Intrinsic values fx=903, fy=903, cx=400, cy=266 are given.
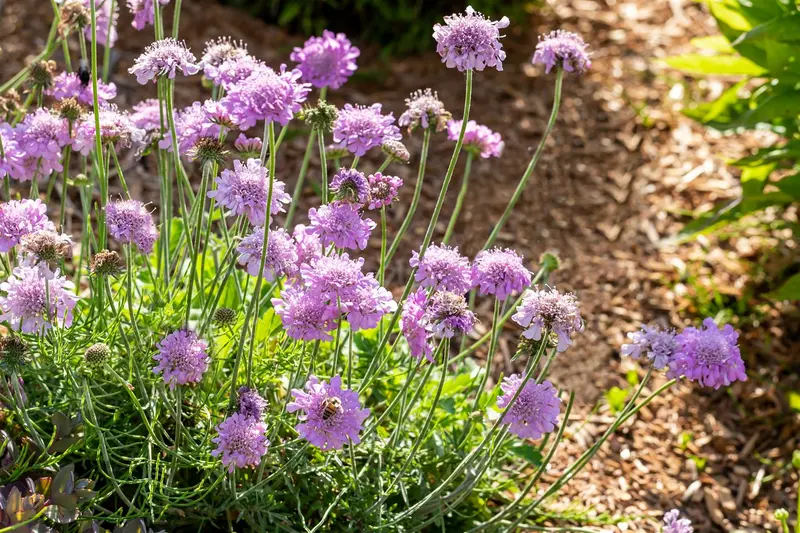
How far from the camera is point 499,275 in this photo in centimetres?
195

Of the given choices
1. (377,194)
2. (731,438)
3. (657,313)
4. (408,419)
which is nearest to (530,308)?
(377,194)

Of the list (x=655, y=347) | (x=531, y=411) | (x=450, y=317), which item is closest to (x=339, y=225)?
(x=450, y=317)

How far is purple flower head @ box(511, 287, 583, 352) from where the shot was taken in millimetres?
1788

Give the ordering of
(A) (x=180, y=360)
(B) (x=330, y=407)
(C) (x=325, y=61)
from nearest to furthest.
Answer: (B) (x=330, y=407)
(A) (x=180, y=360)
(C) (x=325, y=61)

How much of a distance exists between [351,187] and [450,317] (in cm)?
35

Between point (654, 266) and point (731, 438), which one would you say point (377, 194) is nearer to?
point (731, 438)

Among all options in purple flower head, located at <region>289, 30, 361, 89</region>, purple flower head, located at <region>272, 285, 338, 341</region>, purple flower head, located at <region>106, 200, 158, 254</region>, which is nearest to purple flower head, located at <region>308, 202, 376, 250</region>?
purple flower head, located at <region>272, 285, 338, 341</region>

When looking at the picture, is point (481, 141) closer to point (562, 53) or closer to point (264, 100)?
point (562, 53)

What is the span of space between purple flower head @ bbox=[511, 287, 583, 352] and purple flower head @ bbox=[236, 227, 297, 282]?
19.9 inches

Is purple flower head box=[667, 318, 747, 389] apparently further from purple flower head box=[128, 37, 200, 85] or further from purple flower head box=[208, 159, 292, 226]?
purple flower head box=[128, 37, 200, 85]

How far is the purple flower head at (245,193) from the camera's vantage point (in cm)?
184

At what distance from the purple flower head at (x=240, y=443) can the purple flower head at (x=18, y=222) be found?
0.57 meters

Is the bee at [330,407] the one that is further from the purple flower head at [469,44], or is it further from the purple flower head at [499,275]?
the purple flower head at [469,44]

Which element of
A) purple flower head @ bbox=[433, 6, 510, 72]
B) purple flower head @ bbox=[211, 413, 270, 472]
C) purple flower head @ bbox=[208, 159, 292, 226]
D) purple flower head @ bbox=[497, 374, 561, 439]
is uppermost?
purple flower head @ bbox=[433, 6, 510, 72]
